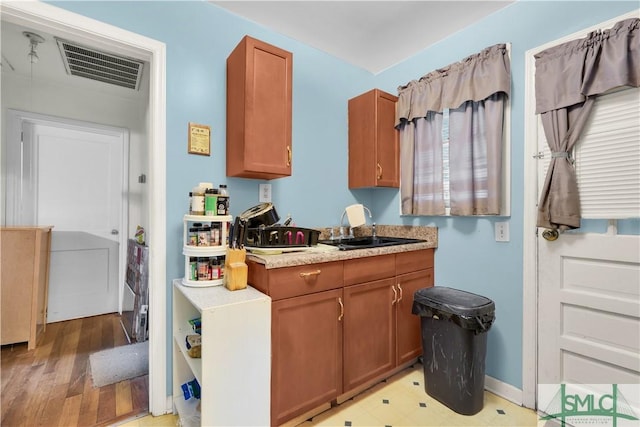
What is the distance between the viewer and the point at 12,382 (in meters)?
1.93

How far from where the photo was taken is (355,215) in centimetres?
242

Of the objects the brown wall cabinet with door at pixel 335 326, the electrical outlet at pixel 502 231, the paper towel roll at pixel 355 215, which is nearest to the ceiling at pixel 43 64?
the paper towel roll at pixel 355 215

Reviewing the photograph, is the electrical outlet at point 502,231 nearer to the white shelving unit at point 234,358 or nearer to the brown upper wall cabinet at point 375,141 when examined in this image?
the brown upper wall cabinet at point 375,141

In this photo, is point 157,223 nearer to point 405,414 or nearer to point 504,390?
point 405,414

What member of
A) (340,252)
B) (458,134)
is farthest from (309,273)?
(458,134)

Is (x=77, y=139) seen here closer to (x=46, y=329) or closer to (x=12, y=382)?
(x=46, y=329)

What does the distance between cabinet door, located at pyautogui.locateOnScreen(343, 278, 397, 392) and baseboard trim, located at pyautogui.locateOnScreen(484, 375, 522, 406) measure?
66 centimetres

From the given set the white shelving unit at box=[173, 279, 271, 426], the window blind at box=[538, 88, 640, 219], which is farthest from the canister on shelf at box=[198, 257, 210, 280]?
the window blind at box=[538, 88, 640, 219]

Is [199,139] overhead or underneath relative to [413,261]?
overhead

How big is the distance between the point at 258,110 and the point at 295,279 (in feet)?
3.39

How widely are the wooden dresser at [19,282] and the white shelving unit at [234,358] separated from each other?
2.14m

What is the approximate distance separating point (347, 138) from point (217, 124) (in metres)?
1.17

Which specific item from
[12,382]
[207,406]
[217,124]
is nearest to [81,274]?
[12,382]

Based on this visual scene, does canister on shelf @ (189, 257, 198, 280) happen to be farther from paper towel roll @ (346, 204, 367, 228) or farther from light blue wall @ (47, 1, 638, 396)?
paper towel roll @ (346, 204, 367, 228)
